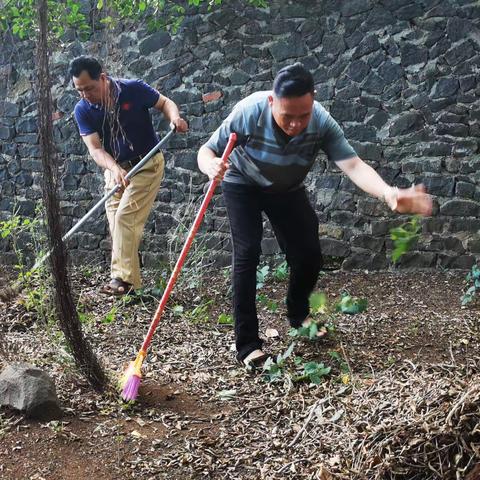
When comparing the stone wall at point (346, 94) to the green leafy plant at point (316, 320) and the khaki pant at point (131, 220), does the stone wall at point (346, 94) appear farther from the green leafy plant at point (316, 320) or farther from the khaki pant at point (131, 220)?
the green leafy plant at point (316, 320)

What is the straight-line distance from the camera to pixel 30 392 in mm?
3121

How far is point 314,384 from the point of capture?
11.7ft

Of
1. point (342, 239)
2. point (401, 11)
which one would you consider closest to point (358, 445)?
point (342, 239)

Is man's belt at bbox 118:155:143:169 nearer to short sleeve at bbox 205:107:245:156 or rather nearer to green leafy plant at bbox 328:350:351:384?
short sleeve at bbox 205:107:245:156

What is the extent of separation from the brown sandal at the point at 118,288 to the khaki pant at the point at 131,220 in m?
0.04

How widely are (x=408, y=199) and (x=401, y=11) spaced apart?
11.6 ft

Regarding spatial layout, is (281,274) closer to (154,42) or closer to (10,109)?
(154,42)

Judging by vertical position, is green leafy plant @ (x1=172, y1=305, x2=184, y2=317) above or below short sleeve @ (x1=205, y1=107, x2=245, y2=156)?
below

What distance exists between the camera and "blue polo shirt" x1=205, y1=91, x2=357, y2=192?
3738mm

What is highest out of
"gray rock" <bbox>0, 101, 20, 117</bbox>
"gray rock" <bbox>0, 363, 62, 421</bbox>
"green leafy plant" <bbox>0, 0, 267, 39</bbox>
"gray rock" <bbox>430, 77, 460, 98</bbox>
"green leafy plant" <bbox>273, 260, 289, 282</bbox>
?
"green leafy plant" <bbox>0, 0, 267, 39</bbox>

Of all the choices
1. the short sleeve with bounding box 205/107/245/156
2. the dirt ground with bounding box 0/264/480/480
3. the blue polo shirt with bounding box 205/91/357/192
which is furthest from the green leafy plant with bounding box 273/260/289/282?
the short sleeve with bounding box 205/107/245/156

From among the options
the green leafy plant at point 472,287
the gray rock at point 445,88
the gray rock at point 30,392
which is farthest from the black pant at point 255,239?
the gray rock at point 445,88

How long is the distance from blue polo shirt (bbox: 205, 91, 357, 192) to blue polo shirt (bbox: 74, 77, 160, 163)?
1696 millimetres

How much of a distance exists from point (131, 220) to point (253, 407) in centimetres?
244
